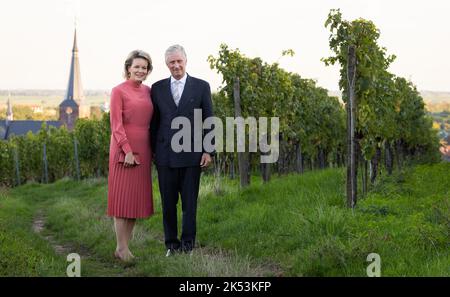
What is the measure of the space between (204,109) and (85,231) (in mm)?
3091

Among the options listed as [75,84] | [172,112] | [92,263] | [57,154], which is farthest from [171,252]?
[75,84]

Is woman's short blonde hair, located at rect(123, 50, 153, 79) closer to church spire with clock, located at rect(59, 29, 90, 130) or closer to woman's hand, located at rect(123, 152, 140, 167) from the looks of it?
woman's hand, located at rect(123, 152, 140, 167)

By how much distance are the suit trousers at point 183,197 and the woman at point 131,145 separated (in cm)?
17

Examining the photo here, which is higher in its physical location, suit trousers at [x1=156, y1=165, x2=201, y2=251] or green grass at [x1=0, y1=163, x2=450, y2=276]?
suit trousers at [x1=156, y1=165, x2=201, y2=251]

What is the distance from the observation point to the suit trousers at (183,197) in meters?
5.09

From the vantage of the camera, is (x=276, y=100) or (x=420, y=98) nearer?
(x=276, y=100)

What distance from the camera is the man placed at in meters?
4.96

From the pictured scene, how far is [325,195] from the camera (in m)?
7.51

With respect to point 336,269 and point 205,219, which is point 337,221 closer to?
point 336,269

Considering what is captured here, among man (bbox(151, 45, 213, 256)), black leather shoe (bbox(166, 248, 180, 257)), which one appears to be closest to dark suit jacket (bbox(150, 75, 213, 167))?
man (bbox(151, 45, 213, 256))

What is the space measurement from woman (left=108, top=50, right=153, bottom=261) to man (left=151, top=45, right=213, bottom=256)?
0.12m
